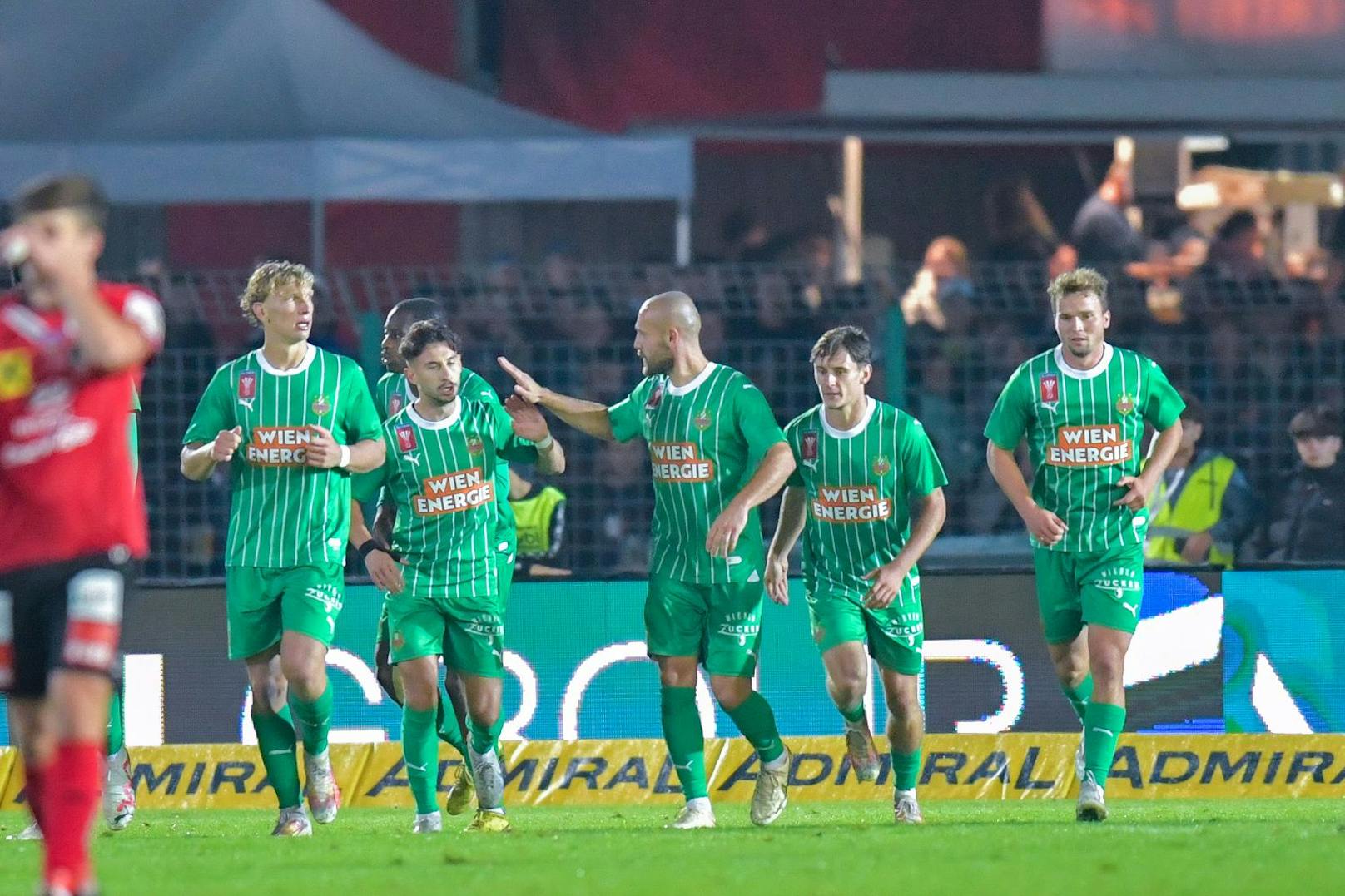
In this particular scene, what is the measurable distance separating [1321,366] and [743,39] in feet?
27.1

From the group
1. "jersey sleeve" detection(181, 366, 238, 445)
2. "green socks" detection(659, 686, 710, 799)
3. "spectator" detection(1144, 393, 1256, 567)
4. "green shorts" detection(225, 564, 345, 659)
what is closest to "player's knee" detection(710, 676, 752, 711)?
"green socks" detection(659, 686, 710, 799)

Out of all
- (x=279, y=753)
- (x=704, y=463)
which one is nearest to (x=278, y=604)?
(x=279, y=753)

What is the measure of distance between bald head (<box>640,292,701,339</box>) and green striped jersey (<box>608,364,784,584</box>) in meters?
0.23

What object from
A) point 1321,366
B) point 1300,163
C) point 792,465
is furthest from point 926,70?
point 792,465

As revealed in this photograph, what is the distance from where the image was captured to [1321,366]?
14.9 meters

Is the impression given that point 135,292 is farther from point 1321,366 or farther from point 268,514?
point 1321,366

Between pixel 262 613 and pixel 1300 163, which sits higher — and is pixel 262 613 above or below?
below

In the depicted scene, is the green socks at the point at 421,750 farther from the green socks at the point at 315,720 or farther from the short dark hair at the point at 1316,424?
the short dark hair at the point at 1316,424

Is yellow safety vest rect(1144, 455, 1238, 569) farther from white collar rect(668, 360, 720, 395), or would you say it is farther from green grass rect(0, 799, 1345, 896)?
white collar rect(668, 360, 720, 395)

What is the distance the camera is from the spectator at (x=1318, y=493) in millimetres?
14078

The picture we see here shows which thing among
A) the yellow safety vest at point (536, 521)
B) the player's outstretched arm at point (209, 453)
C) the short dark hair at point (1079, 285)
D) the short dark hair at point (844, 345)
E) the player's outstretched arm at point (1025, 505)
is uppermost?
the short dark hair at point (1079, 285)

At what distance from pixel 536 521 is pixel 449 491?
3.36 metres

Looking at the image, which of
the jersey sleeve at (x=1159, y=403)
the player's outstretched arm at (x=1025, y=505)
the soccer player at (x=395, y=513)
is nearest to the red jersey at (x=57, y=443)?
the soccer player at (x=395, y=513)

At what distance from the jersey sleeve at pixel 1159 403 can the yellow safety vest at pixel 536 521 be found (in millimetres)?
4082
